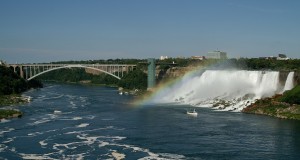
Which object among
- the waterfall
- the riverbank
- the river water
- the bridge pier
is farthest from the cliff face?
the bridge pier

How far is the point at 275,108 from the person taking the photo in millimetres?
33562

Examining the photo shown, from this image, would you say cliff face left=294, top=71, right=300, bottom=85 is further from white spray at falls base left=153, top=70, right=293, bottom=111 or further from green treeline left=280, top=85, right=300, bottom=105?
green treeline left=280, top=85, right=300, bottom=105

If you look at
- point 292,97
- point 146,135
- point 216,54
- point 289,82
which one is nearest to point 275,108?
point 292,97

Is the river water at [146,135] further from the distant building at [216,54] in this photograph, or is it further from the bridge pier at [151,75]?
the distant building at [216,54]

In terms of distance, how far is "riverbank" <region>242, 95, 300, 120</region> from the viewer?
31656 millimetres

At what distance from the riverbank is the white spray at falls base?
1.53 m

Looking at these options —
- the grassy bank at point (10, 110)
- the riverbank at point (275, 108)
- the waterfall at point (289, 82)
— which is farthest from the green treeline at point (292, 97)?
the grassy bank at point (10, 110)

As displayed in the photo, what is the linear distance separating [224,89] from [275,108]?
1314 cm

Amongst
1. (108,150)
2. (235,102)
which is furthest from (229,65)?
(108,150)

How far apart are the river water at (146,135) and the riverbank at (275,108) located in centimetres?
131

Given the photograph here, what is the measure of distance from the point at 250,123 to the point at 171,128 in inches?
205

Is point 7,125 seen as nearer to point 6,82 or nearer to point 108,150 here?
point 108,150

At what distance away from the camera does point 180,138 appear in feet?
79.6

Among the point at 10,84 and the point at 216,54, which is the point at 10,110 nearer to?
the point at 10,84
